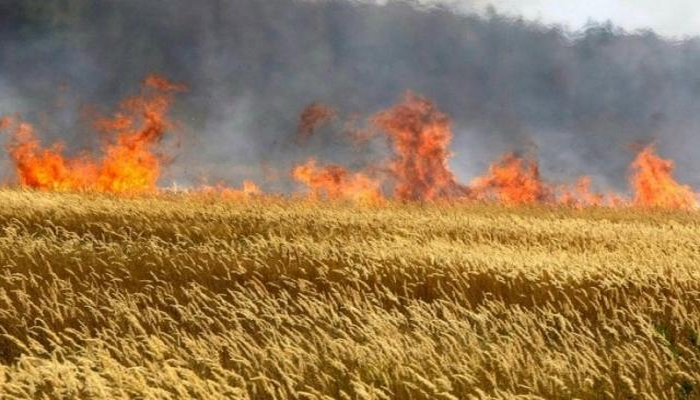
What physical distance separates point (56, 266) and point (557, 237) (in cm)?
847

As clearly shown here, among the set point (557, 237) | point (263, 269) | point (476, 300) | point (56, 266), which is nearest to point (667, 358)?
point (476, 300)

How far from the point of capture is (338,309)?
24.4 feet

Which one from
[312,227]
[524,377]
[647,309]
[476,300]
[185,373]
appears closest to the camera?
[185,373]

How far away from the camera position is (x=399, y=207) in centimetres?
2117

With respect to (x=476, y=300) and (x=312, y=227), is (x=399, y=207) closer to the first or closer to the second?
(x=312, y=227)

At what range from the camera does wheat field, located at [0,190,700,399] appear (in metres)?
4.57

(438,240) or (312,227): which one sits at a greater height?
(312,227)

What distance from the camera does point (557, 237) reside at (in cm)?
1409

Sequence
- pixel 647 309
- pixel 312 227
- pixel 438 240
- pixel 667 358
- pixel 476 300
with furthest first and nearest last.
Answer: pixel 312 227, pixel 438 240, pixel 476 300, pixel 647 309, pixel 667 358

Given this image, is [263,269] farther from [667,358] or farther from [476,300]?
[667,358]

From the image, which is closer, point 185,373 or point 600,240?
point 185,373

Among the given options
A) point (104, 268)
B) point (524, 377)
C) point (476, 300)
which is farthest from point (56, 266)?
point (524, 377)

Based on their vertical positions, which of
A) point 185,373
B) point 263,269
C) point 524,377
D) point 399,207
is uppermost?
point 399,207

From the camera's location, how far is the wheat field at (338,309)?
4.57 m
